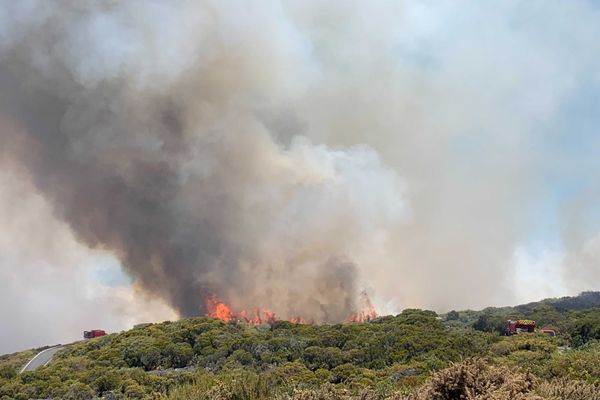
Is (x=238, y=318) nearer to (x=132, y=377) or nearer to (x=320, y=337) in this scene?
(x=320, y=337)

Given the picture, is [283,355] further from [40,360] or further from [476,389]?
[476,389]

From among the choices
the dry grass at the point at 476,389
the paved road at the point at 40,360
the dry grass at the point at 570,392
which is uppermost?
the paved road at the point at 40,360

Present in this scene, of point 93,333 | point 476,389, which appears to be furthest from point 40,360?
point 476,389

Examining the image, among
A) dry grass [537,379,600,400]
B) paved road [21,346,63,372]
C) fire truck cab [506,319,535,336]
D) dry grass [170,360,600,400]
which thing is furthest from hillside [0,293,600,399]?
dry grass [170,360,600,400]

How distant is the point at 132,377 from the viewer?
4228 cm

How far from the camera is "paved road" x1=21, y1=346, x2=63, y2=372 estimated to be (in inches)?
2251

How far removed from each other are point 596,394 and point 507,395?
3714mm

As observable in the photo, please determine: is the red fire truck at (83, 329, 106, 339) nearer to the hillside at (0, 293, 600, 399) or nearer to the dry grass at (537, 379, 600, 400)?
the hillside at (0, 293, 600, 399)

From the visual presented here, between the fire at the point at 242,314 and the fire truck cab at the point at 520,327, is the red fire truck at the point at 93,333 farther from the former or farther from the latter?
the fire truck cab at the point at 520,327

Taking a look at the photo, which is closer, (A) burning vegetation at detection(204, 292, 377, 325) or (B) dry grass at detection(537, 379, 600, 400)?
(B) dry grass at detection(537, 379, 600, 400)

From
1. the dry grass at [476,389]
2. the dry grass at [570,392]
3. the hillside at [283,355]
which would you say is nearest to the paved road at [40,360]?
the hillside at [283,355]

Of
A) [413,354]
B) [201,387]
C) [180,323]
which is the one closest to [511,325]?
[413,354]

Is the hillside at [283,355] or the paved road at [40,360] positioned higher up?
the paved road at [40,360]

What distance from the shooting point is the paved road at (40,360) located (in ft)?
188
